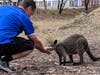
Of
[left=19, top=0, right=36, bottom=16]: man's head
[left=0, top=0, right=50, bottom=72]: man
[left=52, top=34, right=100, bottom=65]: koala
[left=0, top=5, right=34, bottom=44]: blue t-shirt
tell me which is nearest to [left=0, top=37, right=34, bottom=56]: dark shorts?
[left=0, top=0, right=50, bottom=72]: man

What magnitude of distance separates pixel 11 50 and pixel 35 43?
0.44 m

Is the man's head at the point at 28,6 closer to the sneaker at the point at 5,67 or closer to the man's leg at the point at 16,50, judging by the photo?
the man's leg at the point at 16,50

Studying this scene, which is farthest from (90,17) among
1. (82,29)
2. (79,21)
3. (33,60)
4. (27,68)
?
(27,68)

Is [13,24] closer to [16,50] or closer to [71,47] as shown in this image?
[16,50]

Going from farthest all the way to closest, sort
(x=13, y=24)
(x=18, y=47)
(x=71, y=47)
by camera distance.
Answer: (x=71, y=47)
(x=18, y=47)
(x=13, y=24)

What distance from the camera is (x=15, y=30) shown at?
702 centimetres

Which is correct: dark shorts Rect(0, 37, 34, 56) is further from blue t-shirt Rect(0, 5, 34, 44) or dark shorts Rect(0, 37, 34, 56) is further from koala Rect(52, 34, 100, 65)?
koala Rect(52, 34, 100, 65)

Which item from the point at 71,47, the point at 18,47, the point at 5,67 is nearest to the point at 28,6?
the point at 18,47

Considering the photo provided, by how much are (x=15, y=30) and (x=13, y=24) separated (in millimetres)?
110

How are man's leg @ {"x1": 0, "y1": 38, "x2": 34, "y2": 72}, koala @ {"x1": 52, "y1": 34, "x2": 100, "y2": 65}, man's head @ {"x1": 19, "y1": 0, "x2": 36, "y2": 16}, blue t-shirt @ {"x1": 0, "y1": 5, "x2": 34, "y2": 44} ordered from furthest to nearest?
koala @ {"x1": 52, "y1": 34, "x2": 100, "y2": 65}, man's leg @ {"x1": 0, "y1": 38, "x2": 34, "y2": 72}, man's head @ {"x1": 19, "y1": 0, "x2": 36, "y2": 16}, blue t-shirt @ {"x1": 0, "y1": 5, "x2": 34, "y2": 44}

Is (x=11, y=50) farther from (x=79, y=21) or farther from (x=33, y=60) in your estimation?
(x=79, y=21)

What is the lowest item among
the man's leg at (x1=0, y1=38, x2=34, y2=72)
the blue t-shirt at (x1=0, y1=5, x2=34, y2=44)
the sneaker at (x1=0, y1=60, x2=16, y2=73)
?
the sneaker at (x1=0, y1=60, x2=16, y2=73)

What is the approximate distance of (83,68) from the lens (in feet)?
24.7

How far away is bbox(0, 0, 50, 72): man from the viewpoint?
6.95m
